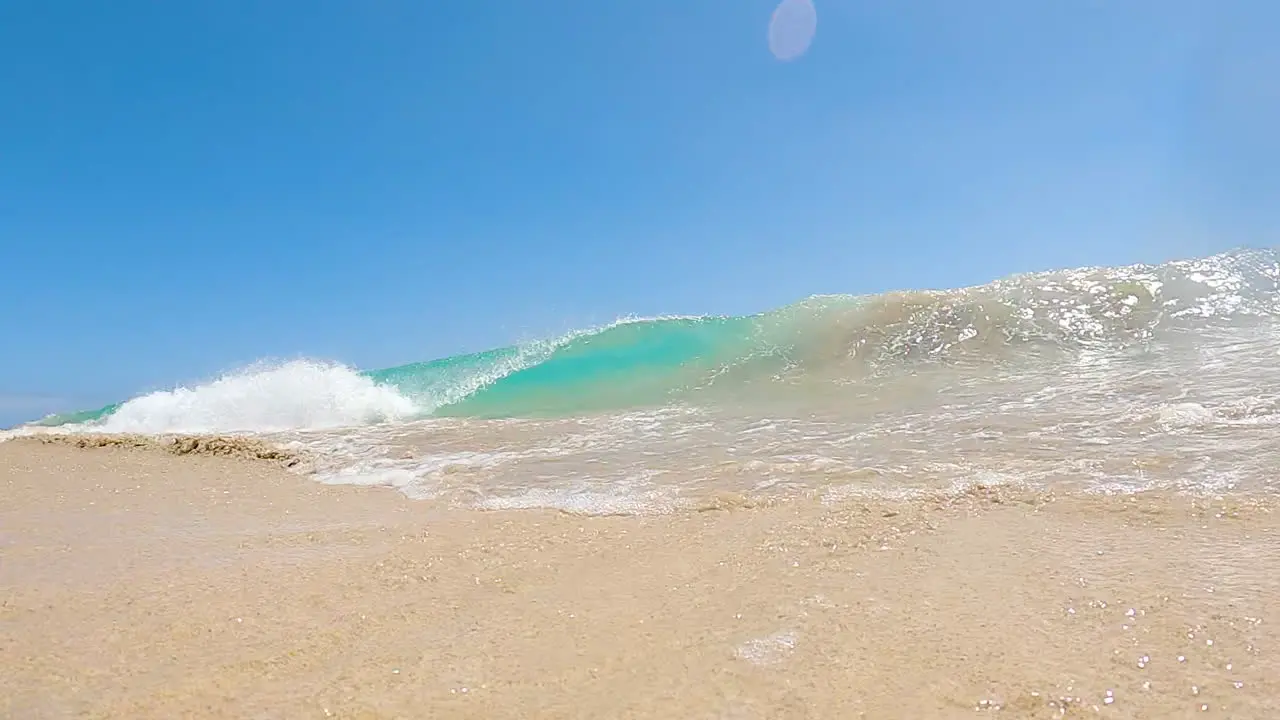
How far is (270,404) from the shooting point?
1280cm

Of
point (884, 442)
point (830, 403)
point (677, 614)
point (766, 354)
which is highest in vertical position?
point (766, 354)

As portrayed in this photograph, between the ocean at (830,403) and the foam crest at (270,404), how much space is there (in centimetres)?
5

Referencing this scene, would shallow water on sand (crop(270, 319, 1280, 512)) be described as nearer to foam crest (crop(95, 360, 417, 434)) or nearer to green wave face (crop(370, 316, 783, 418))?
green wave face (crop(370, 316, 783, 418))

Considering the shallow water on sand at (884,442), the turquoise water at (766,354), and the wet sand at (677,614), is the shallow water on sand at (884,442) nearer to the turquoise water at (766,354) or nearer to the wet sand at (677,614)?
the wet sand at (677,614)

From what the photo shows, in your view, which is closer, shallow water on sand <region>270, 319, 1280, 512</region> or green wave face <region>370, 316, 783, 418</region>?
shallow water on sand <region>270, 319, 1280, 512</region>

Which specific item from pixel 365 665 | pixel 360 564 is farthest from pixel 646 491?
pixel 365 665

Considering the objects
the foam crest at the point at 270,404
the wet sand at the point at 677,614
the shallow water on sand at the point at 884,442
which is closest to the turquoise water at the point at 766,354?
the foam crest at the point at 270,404

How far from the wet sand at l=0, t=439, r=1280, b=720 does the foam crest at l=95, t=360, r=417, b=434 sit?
26.8 feet

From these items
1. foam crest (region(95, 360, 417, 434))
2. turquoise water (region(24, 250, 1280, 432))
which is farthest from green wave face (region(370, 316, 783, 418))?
foam crest (region(95, 360, 417, 434))

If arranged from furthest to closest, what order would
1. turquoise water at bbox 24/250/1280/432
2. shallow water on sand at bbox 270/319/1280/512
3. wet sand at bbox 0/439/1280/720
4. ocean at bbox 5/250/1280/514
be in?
turquoise water at bbox 24/250/1280/432, ocean at bbox 5/250/1280/514, shallow water on sand at bbox 270/319/1280/512, wet sand at bbox 0/439/1280/720

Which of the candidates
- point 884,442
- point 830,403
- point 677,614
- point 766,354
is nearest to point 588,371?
point 766,354

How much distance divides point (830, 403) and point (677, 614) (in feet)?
21.2

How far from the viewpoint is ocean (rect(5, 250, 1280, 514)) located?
17.1 ft

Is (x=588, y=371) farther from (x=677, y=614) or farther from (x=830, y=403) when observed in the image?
(x=677, y=614)
